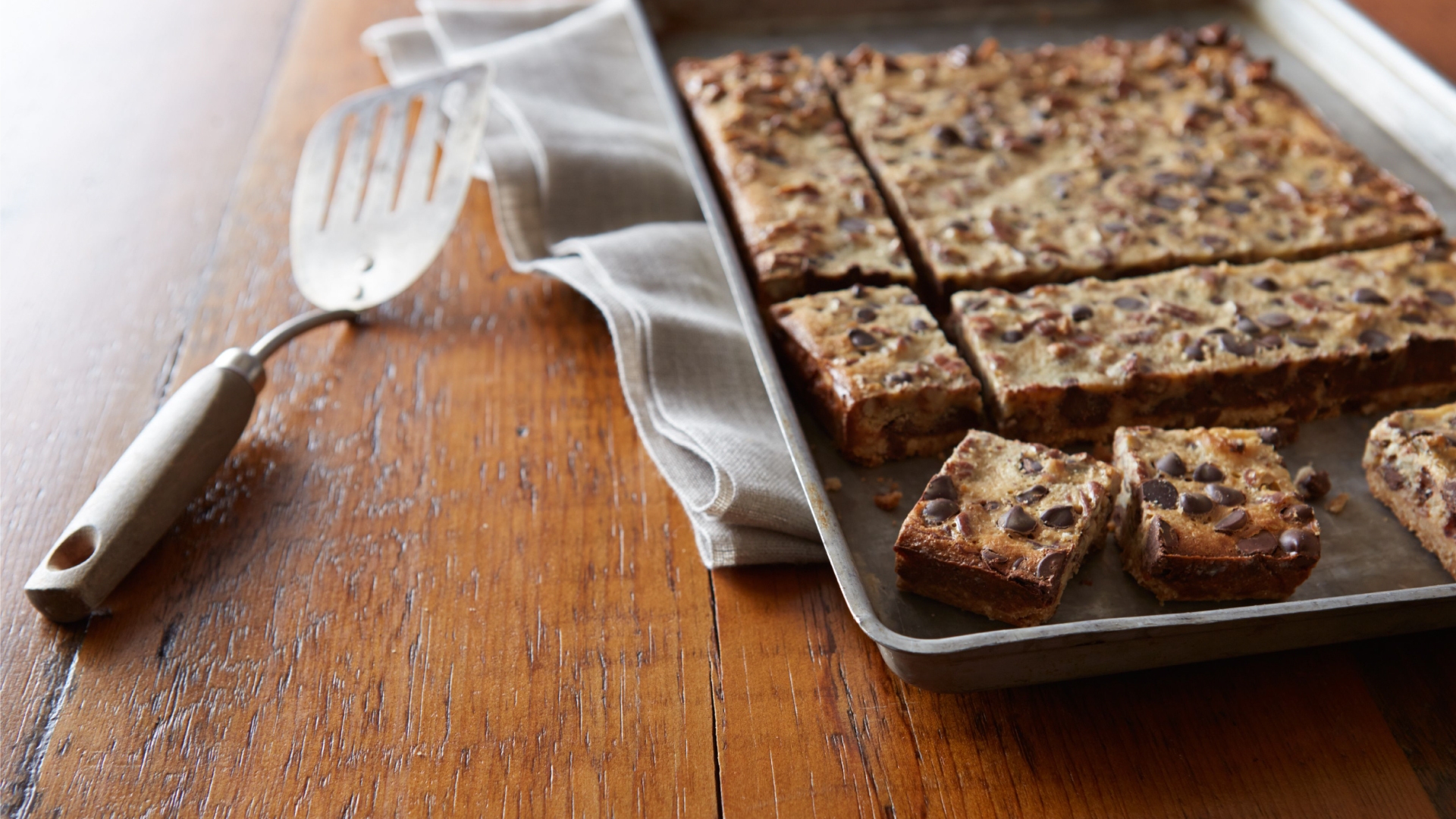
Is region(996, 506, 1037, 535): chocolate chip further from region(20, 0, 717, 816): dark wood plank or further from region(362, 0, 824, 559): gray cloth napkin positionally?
region(20, 0, 717, 816): dark wood plank

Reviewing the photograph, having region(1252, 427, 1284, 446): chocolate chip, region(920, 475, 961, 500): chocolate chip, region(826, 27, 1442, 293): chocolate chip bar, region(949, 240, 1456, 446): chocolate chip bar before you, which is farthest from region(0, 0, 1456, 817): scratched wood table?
region(826, 27, 1442, 293): chocolate chip bar

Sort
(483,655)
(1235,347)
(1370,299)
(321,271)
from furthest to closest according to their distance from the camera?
1. (321,271)
2. (1370,299)
3. (1235,347)
4. (483,655)

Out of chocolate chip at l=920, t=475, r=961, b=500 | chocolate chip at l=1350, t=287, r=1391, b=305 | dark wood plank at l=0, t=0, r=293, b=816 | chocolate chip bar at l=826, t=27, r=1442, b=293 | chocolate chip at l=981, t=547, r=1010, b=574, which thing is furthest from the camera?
chocolate chip bar at l=826, t=27, r=1442, b=293

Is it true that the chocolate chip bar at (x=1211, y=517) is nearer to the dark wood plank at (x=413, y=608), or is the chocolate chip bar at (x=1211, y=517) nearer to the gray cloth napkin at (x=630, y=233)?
the gray cloth napkin at (x=630, y=233)

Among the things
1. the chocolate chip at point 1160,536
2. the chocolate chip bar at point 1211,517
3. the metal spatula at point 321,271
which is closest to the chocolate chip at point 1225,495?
the chocolate chip bar at point 1211,517

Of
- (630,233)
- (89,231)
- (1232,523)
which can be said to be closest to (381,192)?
(630,233)

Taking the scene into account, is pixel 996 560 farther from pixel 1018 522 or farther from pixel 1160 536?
pixel 1160 536
